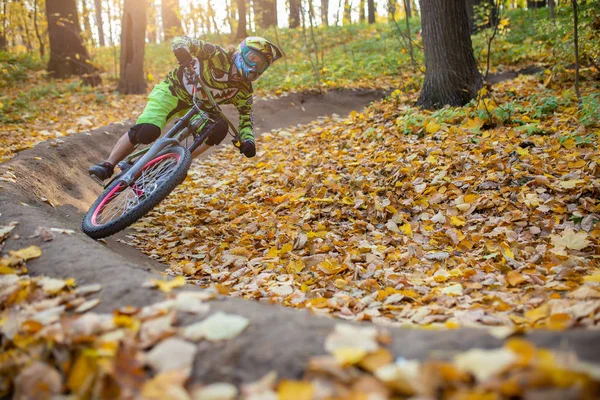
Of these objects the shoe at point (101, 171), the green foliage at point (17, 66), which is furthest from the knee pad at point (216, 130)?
the green foliage at point (17, 66)

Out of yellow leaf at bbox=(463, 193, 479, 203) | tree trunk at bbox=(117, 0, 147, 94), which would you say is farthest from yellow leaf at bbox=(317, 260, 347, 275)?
tree trunk at bbox=(117, 0, 147, 94)

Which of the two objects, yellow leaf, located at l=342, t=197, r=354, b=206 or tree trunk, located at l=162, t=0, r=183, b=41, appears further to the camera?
tree trunk, located at l=162, t=0, r=183, b=41

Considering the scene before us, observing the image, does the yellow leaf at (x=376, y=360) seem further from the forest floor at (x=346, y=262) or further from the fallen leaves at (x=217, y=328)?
the fallen leaves at (x=217, y=328)

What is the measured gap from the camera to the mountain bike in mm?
3789

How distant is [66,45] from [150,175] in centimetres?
1186

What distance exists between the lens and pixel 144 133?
14.6 ft

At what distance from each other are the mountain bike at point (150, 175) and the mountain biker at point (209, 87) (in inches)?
4.4

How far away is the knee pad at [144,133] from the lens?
447cm

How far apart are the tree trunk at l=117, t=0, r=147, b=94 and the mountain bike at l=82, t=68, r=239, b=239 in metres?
7.88

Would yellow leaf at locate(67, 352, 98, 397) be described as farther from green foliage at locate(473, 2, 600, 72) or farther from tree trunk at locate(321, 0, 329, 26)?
tree trunk at locate(321, 0, 329, 26)

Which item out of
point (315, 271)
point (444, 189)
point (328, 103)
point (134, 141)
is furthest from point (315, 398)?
point (328, 103)

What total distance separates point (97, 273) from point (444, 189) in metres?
3.24

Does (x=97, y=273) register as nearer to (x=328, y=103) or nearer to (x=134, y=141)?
(x=134, y=141)

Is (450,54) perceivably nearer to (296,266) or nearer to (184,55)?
(184,55)
